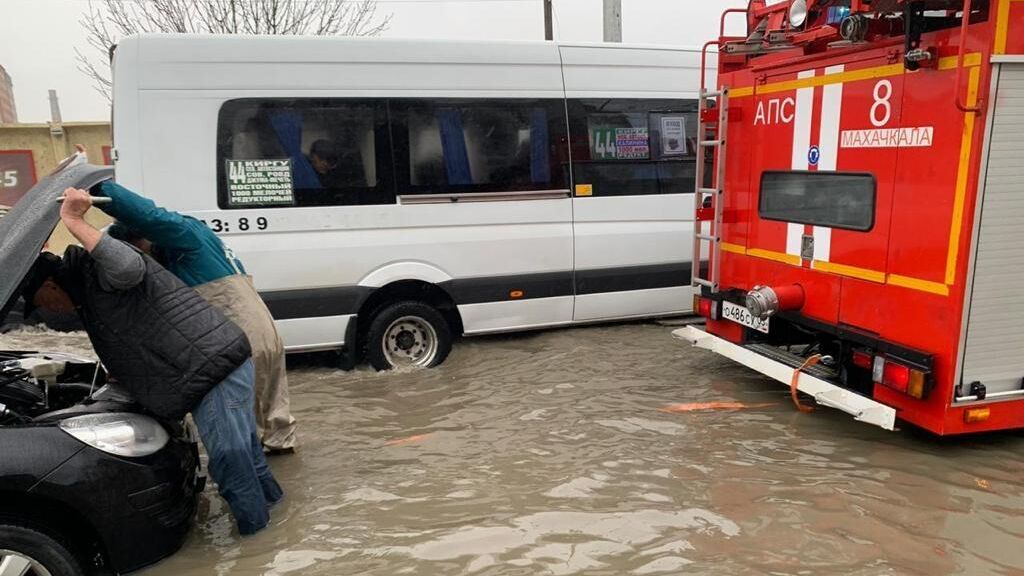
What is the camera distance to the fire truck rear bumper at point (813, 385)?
4.15 meters

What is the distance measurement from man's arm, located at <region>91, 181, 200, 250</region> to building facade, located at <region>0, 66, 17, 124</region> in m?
55.2

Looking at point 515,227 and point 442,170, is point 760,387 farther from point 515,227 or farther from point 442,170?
point 442,170

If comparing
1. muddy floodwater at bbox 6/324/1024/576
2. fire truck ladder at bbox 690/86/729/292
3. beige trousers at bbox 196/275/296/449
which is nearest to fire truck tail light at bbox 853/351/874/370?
muddy floodwater at bbox 6/324/1024/576

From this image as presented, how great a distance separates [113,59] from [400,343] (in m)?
3.06

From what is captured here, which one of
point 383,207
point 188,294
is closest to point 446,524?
point 188,294

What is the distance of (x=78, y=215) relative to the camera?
3.01 meters

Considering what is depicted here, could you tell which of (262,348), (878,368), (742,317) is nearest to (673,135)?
(742,317)

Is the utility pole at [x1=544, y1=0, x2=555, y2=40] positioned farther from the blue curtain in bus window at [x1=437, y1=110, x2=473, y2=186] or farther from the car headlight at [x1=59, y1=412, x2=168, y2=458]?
the car headlight at [x1=59, y1=412, x2=168, y2=458]

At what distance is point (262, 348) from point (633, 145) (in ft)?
13.2

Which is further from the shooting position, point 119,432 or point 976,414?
point 976,414

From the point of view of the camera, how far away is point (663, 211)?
6926mm

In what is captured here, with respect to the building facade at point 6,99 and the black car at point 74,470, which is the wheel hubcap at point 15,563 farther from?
the building facade at point 6,99

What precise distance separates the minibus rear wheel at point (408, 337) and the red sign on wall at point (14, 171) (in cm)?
1361

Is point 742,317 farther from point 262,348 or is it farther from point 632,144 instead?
point 262,348
